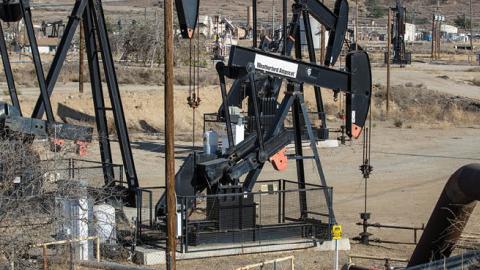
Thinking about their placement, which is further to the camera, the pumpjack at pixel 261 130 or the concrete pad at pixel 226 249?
the pumpjack at pixel 261 130

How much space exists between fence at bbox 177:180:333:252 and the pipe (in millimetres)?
4447

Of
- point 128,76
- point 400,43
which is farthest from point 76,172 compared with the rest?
point 400,43

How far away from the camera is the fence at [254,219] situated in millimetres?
19719

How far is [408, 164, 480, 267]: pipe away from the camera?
50.9 feet

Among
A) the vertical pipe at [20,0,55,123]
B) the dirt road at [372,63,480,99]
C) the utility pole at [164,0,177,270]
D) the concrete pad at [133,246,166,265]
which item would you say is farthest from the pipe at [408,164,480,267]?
the dirt road at [372,63,480,99]

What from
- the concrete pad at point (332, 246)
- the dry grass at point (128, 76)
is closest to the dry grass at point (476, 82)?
the dry grass at point (128, 76)

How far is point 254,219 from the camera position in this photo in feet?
66.6

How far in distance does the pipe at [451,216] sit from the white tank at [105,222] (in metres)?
5.60

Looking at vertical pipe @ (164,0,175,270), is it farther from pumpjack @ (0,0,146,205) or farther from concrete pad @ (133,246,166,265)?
pumpjack @ (0,0,146,205)

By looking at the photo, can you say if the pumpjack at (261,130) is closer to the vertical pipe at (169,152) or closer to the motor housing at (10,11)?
the vertical pipe at (169,152)

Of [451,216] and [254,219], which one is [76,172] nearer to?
[254,219]

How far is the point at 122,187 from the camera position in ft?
74.6

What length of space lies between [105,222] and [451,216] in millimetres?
6139

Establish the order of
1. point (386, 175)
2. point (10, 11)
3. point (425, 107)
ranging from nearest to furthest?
point (10, 11), point (386, 175), point (425, 107)
